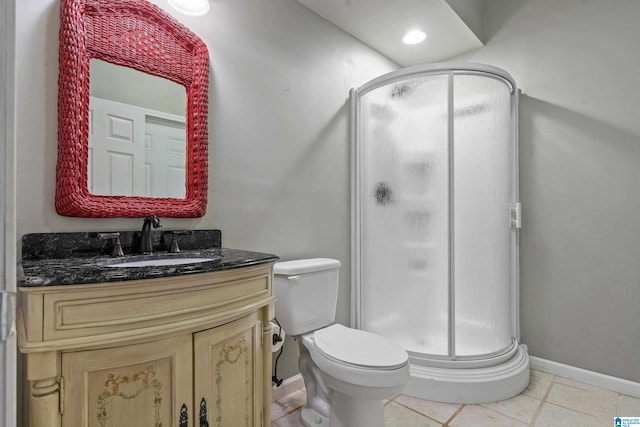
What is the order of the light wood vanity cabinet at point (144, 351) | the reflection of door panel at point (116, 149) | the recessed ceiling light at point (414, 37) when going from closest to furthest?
1. the light wood vanity cabinet at point (144, 351)
2. the reflection of door panel at point (116, 149)
3. the recessed ceiling light at point (414, 37)

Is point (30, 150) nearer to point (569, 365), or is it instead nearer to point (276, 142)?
point (276, 142)

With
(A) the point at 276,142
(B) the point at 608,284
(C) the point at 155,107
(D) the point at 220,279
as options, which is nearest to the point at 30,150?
(C) the point at 155,107

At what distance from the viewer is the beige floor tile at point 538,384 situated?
77.4 inches

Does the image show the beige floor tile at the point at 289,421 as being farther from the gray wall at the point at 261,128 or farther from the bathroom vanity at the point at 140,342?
the bathroom vanity at the point at 140,342

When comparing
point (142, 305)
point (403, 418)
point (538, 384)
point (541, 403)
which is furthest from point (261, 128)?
point (538, 384)

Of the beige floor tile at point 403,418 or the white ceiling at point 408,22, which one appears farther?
the white ceiling at point 408,22

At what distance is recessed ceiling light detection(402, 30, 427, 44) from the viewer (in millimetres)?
2367

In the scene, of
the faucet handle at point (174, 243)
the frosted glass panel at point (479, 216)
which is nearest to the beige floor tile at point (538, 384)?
the frosted glass panel at point (479, 216)

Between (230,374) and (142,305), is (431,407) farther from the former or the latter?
(142,305)

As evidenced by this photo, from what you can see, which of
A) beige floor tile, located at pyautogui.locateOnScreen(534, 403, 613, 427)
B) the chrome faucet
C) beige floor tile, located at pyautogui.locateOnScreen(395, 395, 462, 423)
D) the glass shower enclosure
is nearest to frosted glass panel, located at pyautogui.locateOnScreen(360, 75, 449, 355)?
the glass shower enclosure

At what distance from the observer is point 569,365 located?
218 centimetres

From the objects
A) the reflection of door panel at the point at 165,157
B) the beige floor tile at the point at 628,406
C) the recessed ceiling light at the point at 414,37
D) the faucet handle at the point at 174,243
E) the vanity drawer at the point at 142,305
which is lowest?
the beige floor tile at the point at 628,406

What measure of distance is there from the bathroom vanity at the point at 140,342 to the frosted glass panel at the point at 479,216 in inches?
57.0

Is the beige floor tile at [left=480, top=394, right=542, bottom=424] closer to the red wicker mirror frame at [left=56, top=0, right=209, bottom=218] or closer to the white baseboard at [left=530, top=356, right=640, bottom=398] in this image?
the white baseboard at [left=530, top=356, right=640, bottom=398]
